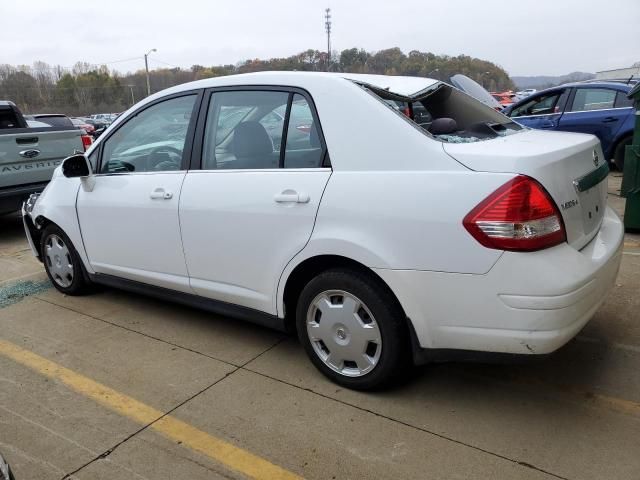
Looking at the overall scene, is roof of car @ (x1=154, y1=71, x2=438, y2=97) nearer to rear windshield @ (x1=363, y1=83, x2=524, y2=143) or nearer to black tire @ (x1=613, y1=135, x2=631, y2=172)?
rear windshield @ (x1=363, y1=83, x2=524, y2=143)

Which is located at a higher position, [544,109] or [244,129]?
[244,129]

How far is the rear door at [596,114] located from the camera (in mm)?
8422

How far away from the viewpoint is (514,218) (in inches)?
87.9

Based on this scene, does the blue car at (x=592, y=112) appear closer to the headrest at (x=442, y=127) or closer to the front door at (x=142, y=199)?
the headrest at (x=442, y=127)

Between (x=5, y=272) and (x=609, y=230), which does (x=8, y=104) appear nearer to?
(x=5, y=272)

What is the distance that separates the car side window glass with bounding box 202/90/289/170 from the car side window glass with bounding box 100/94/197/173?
0.71 feet

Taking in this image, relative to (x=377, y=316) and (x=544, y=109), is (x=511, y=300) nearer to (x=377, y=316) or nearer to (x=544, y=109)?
(x=377, y=316)

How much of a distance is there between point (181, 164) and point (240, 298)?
0.94 m

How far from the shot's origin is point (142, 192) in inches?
140

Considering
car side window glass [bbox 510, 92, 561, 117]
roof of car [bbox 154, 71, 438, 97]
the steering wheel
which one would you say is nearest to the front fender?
the steering wheel

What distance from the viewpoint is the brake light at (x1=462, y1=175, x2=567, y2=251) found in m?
2.24

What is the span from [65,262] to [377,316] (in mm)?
2981

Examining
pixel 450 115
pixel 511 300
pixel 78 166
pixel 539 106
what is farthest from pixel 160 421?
pixel 539 106

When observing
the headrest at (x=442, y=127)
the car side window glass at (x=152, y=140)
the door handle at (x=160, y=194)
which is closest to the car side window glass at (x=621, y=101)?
the headrest at (x=442, y=127)
